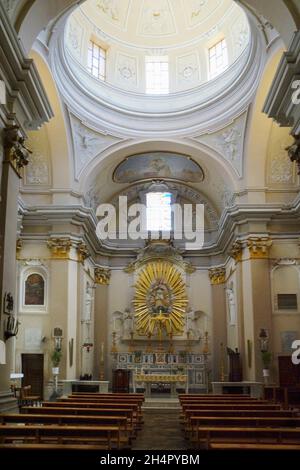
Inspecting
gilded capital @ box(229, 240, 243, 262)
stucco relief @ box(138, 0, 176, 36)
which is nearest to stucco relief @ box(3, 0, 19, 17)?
stucco relief @ box(138, 0, 176, 36)

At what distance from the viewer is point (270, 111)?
40.4ft

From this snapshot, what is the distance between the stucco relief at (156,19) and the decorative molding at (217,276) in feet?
36.2

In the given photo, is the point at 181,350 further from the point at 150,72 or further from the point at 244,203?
the point at 150,72

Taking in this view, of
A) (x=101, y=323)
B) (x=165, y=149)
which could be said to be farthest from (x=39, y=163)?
(x=101, y=323)

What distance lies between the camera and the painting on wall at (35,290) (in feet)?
68.6

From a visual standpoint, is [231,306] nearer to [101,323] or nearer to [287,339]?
[287,339]

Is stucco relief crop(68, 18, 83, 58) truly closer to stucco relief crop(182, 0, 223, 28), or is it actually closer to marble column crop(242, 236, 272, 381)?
stucco relief crop(182, 0, 223, 28)

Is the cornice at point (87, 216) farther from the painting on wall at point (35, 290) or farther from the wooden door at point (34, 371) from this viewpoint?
the wooden door at point (34, 371)

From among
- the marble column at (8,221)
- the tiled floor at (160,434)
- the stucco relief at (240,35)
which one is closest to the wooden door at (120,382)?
the tiled floor at (160,434)

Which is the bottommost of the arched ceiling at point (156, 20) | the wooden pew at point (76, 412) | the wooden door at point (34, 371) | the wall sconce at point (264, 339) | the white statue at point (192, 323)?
the wooden pew at point (76, 412)

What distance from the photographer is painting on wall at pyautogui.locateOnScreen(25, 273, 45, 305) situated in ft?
68.6

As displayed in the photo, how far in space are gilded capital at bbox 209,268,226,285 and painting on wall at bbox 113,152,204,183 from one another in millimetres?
4373
